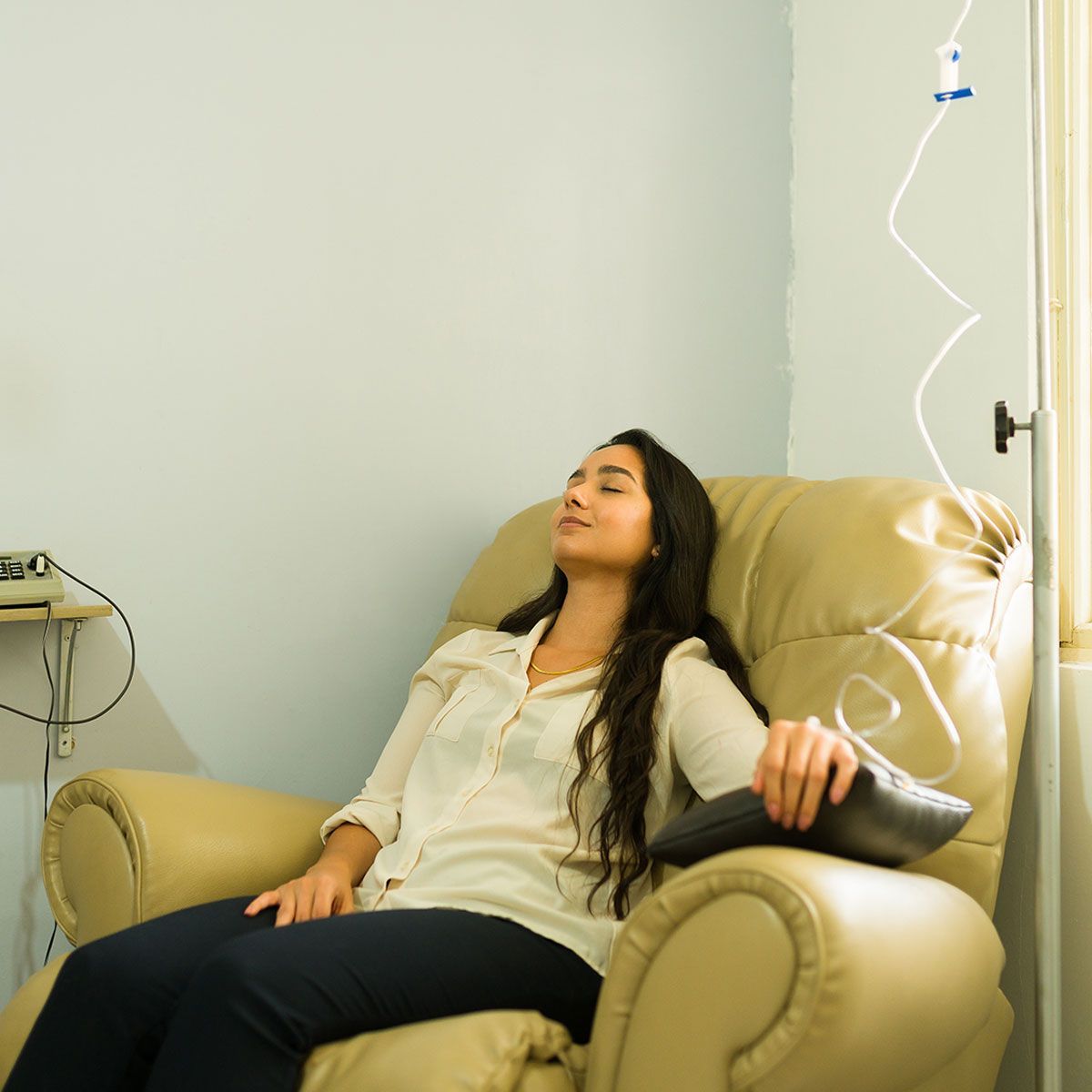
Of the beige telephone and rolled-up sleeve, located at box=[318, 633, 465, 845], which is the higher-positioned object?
the beige telephone

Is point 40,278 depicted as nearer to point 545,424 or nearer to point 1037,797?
point 545,424

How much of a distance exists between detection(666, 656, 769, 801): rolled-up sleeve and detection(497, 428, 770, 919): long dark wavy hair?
0.03 meters

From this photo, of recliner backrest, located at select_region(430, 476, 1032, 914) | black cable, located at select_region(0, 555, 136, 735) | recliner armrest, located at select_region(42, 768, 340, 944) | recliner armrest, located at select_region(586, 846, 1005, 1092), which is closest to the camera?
recliner armrest, located at select_region(586, 846, 1005, 1092)

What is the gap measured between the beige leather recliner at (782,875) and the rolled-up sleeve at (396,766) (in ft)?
0.28

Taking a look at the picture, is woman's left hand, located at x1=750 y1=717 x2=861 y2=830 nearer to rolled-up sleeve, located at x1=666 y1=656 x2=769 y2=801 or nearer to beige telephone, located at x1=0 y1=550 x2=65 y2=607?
rolled-up sleeve, located at x1=666 y1=656 x2=769 y2=801

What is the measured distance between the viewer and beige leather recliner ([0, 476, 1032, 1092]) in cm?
94

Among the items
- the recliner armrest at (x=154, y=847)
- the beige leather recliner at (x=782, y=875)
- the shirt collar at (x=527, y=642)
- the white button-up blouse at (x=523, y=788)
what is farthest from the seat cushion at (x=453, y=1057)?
the shirt collar at (x=527, y=642)

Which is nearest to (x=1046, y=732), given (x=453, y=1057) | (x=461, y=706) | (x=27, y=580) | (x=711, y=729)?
(x=711, y=729)

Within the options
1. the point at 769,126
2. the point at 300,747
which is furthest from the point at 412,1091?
the point at 769,126

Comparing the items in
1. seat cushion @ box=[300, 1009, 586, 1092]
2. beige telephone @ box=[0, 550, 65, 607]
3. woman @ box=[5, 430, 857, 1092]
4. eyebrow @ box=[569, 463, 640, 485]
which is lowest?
seat cushion @ box=[300, 1009, 586, 1092]

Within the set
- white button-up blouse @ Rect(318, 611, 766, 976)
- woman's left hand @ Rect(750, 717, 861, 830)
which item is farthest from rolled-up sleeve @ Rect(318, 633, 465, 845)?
woman's left hand @ Rect(750, 717, 861, 830)

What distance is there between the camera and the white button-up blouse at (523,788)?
132cm

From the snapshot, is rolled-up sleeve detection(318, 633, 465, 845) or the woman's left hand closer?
the woman's left hand

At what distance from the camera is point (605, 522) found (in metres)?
1.65
